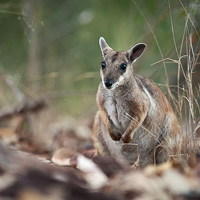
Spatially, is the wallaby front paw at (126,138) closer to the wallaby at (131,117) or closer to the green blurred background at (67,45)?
the wallaby at (131,117)

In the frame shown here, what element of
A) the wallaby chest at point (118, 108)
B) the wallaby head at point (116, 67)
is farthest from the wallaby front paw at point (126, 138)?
the wallaby head at point (116, 67)

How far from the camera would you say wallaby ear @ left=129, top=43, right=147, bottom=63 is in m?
3.45

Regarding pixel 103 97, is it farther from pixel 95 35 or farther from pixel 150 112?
pixel 95 35

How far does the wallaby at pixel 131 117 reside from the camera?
11.0 ft

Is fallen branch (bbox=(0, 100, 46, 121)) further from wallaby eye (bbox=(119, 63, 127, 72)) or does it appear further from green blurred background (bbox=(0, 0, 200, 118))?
wallaby eye (bbox=(119, 63, 127, 72))

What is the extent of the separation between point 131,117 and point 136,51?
71 centimetres

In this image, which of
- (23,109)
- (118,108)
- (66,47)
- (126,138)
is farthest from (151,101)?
(66,47)

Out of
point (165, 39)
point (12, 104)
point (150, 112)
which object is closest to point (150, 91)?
point (150, 112)

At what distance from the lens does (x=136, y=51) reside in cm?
350

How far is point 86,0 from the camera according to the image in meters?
7.61

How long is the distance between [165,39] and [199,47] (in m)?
2.14

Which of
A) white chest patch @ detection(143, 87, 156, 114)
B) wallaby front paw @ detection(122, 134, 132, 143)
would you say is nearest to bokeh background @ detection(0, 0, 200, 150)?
white chest patch @ detection(143, 87, 156, 114)

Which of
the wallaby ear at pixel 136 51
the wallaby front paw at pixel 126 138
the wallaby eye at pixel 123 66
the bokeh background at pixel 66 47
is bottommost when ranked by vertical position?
the wallaby front paw at pixel 126 138

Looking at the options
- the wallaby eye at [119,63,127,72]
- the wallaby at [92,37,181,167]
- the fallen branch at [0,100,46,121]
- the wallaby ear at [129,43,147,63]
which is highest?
the fallen branch at [0,100,46,121]
